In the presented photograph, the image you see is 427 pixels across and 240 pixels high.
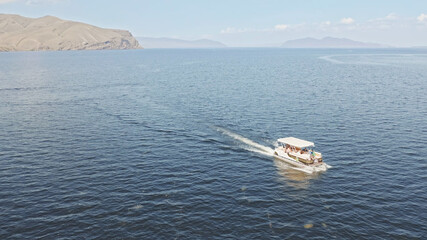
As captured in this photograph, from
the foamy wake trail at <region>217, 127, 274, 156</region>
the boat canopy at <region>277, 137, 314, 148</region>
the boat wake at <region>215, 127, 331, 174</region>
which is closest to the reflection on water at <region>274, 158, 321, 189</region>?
the boat wake at <region>215, 127, 331, 174</region>

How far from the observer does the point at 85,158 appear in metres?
66.2

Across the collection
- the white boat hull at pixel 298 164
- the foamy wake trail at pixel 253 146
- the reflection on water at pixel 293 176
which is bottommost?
the reflection on water at pixel 293 176

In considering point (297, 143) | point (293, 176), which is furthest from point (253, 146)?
point (293, 176)

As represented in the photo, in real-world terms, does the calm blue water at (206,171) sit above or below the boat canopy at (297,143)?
below

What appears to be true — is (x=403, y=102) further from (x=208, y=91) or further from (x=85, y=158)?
(x=85, y=158)

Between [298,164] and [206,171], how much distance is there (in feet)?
62.1

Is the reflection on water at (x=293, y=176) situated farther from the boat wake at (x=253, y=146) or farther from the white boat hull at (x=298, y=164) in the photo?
the boat wake at (x=253, y=146)

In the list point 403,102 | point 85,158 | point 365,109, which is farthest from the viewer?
point 403,102

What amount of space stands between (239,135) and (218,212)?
35.1m

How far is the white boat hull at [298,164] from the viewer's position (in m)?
62.2

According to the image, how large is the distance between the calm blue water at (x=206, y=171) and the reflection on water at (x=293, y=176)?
0.38m

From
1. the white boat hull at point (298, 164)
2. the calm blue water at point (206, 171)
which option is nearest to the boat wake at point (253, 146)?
the calm blue water at point (206, 171)

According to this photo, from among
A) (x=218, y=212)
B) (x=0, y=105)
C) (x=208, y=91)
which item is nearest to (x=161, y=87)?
(x=208, y=91)

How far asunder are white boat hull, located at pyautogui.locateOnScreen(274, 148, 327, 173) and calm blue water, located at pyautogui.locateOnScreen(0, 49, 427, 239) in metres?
1.90
